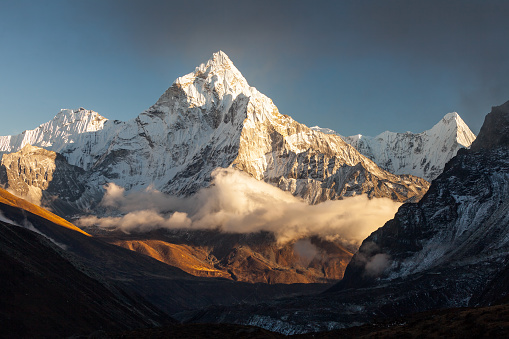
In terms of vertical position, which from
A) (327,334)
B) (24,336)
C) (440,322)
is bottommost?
(24,336)

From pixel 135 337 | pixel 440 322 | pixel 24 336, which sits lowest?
pixel 24 336

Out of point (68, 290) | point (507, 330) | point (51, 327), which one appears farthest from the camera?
point (68, 290)

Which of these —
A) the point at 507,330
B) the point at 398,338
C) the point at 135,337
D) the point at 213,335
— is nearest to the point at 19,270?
the point at 135,337

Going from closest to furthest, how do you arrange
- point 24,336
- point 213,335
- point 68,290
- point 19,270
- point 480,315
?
point 480,315 → point 213,335 → point 24,336 → point 19,270 → point 68,290

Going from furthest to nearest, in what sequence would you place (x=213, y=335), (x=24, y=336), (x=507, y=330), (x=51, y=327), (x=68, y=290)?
(x=68, y=290) → (x=51, y=327) → (x=24, y=336) → (x=213, y=335) → (x=507, y=330)

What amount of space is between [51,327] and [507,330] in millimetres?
133369

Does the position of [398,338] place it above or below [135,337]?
above

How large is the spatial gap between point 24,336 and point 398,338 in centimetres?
11047

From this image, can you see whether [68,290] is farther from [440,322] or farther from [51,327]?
[440,322]

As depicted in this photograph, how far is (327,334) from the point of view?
11938cm

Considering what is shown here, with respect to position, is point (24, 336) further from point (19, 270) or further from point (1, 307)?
point (19, 270)

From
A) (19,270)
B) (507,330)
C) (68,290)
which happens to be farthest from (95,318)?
(507,330)

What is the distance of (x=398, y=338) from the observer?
81.3 meters

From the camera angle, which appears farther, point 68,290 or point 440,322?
point 68,290
